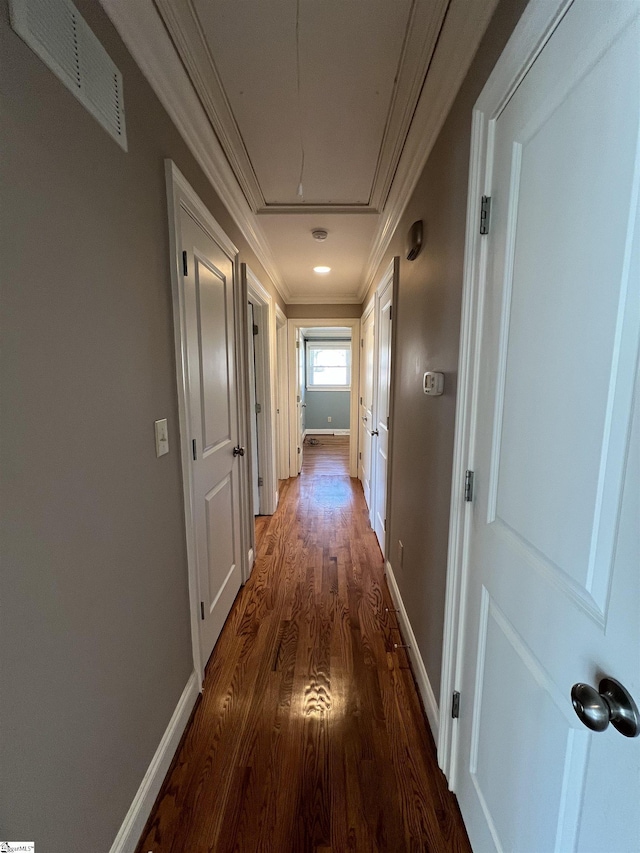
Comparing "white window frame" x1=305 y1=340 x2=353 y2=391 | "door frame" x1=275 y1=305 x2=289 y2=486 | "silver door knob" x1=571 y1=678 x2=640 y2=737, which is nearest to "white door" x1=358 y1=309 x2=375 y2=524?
"door frame" x1=275 y1=305 x2=289 y2=486

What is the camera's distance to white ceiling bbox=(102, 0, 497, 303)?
3.25ft

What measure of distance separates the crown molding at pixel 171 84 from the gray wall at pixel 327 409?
5729 mm

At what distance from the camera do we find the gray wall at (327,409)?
25.0ft

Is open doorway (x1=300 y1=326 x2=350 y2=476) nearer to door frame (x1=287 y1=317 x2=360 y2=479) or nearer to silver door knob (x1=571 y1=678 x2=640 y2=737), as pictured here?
door frame (x1=287 y1=317 x2=360 y2=479)

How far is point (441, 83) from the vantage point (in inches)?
44.9

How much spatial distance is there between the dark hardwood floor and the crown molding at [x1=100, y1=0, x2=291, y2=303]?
2.28 meters

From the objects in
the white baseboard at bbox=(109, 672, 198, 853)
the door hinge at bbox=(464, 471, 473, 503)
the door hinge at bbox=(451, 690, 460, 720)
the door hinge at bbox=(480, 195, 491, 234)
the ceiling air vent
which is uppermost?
the ceiling air vent

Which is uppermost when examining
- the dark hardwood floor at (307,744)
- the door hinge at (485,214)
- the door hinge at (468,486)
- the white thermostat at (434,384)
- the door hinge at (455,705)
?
the door hinge at (485,214)

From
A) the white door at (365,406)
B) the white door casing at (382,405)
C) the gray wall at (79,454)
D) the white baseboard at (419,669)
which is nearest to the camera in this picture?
the gray wall at (79,454)

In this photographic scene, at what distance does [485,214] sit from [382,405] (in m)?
1.79

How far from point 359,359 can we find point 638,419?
13.0ft

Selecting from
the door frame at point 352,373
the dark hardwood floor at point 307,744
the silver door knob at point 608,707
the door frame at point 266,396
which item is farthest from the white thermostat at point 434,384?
the door frame at point 352,373

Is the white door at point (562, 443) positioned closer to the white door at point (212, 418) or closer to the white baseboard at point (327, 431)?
the white door at point (212, 418)

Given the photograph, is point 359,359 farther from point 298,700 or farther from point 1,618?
point 1,618
